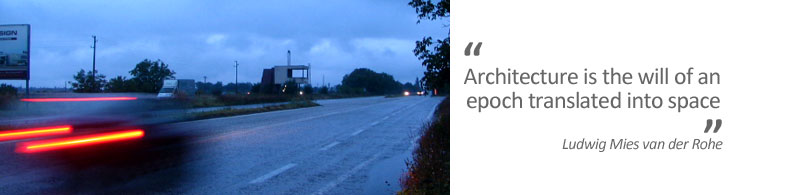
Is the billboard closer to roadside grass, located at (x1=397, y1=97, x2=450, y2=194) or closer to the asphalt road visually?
the asphalt road

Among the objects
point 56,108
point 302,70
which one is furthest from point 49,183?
point 302,70

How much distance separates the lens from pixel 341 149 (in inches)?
468

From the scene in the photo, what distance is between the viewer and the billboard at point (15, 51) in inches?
1013

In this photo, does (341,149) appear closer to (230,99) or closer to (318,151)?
(318,151)

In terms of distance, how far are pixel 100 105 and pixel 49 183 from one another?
1.12 meters

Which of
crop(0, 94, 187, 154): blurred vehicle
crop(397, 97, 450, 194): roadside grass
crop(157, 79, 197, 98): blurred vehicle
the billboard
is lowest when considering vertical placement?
crop(397, 97, 450, 194): roadside grass

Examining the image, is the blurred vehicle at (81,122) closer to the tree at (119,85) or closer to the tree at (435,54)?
the tree at (435,54)

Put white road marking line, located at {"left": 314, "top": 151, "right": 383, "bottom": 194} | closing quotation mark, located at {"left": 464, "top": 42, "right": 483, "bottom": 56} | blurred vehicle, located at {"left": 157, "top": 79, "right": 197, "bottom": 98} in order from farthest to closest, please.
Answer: blurred vehicle, located at {"left": 157, "top": 79, "right": 197, "bottom": 98}, white road marking line, located at {"left": 314, "top": 151, "right": 383, "bottom": 194}, closing quotation mark, located at {"left": 464, "top": 42, "right": 483, "bottom": 56}

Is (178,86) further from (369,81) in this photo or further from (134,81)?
(369,81)

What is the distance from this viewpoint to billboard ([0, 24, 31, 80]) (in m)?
25.7

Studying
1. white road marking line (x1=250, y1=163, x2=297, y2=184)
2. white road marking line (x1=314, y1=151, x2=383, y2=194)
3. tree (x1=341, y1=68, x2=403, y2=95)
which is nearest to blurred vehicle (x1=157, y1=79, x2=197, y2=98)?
white road marking line (x1=314, y1=151, x2=383, y2=194)

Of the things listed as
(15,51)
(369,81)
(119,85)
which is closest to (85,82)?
(119,85)

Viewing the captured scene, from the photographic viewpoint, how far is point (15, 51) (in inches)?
1043

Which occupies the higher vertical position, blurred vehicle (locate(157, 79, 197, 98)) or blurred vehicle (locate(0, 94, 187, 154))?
blurred vehicle (locate(157, 79, 197, 98))
